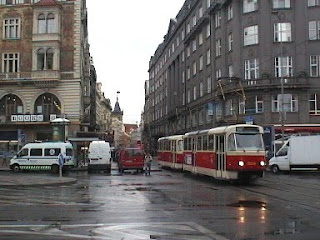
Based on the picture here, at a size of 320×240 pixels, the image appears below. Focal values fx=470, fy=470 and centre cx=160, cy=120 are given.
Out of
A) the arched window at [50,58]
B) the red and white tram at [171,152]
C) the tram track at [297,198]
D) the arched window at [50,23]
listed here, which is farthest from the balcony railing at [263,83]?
the tram track at [297,198]

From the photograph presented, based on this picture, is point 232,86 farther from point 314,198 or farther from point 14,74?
point 314,198

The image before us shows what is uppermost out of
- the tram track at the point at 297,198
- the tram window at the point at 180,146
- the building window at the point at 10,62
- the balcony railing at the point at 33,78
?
the building window at the point at 10,62

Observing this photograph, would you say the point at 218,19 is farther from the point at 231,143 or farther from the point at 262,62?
the point at 231,143

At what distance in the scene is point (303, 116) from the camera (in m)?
45.9

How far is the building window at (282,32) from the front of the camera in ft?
155

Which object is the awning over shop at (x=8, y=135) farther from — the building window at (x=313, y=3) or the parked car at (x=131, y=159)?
the building window at (x=313, y=3)

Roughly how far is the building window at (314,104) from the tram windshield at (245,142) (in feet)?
79.5

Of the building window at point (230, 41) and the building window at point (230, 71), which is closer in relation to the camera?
the building window at point (230, 71)

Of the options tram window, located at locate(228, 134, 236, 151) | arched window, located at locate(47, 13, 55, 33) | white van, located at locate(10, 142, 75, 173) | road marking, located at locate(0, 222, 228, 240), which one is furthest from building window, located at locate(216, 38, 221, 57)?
Result: road marking, located at locate(0, 222, 228, 240)

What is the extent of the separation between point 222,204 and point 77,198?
5.63m

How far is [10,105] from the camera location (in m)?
53.9

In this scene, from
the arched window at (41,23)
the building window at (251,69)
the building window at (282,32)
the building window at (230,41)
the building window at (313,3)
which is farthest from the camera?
the arched window at (41,23)

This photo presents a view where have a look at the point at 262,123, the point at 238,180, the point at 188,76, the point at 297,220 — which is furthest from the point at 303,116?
the point at 297,220

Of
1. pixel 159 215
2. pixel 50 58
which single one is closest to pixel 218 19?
pixel 50 58
